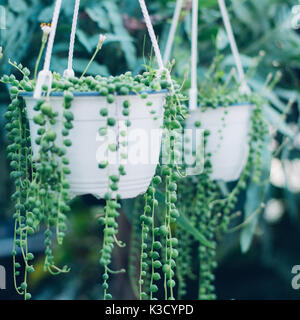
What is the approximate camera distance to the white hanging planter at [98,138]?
2.41ft

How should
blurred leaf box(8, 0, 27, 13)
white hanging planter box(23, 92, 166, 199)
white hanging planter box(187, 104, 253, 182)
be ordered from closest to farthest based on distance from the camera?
1. white hanging planter box(23, 92, 166, 199)
2. white hanging planter box(187, 104, 253, 182)
3. blurred leaf box(8, 0, 27, 13)

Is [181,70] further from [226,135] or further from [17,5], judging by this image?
[17,5]

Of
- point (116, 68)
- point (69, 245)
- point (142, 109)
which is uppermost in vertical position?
point (116, 68)

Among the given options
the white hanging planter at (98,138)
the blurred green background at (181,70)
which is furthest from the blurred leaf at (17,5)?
the white hanging planter at (98,138)

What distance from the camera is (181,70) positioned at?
1.22 meters

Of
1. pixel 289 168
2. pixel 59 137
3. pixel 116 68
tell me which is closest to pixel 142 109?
pixel 59 137

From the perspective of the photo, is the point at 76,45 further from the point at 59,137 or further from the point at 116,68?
the point at 59,137

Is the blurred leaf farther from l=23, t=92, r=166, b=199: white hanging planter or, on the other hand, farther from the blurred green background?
l=23, t=92, r=166, b=199: white hanging planter

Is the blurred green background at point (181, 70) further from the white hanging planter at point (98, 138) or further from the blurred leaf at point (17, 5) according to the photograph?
the white hanging planter at point (98, 138)

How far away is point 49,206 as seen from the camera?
0.76m

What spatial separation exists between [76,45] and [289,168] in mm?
1105

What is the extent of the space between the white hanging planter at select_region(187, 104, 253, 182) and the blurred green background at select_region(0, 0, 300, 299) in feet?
0.44

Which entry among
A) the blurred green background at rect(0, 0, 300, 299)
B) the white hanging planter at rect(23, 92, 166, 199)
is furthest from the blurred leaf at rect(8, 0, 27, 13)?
the white hanging planter at rect(23, 92, 166, 199)

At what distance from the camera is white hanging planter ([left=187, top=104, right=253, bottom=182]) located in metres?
1.05
